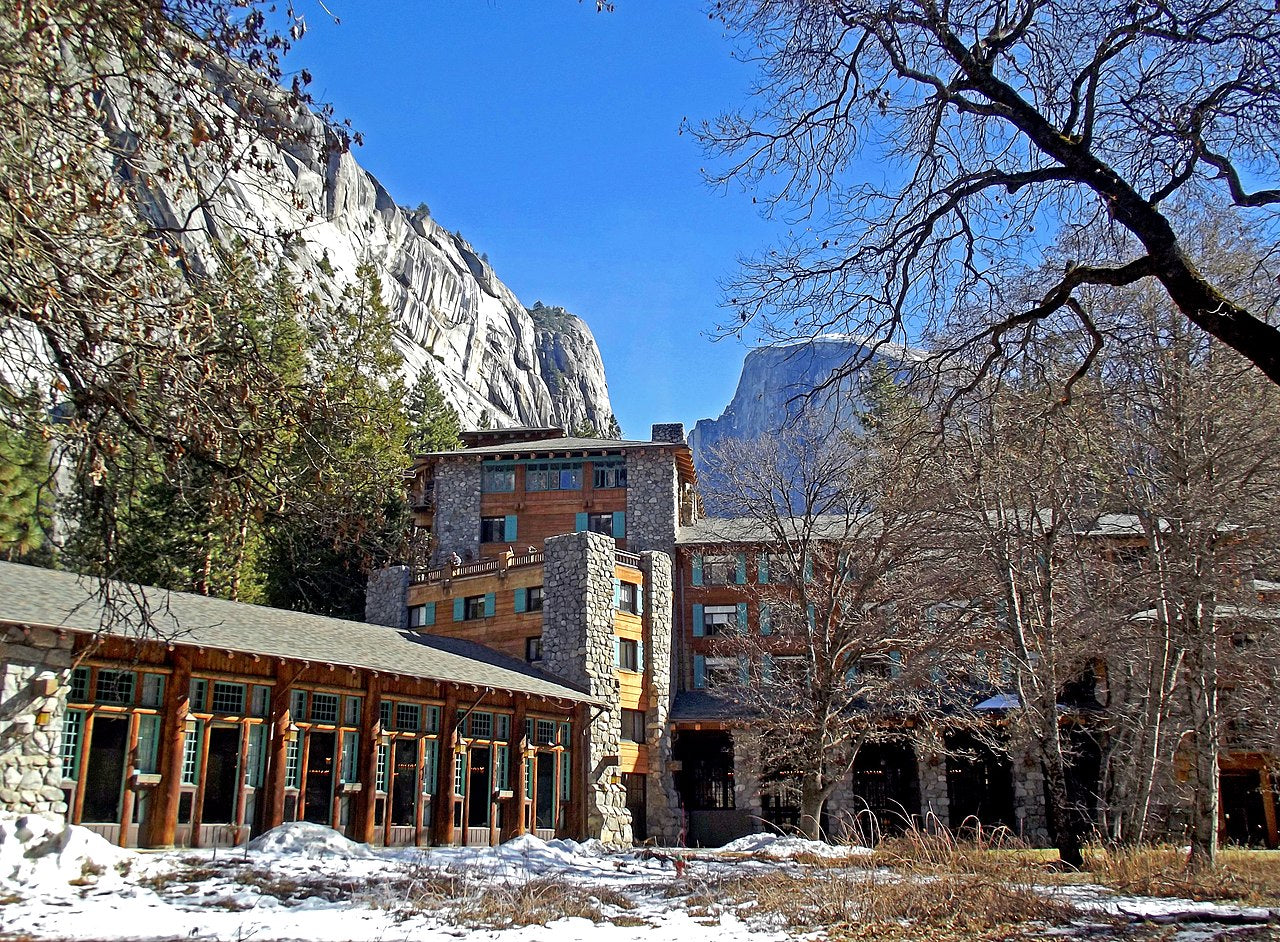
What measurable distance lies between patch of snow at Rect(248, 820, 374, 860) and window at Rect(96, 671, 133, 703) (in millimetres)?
3501

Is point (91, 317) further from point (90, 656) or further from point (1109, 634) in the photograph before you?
point (1109, 634)

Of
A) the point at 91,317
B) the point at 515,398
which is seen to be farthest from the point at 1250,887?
the point at 515,398

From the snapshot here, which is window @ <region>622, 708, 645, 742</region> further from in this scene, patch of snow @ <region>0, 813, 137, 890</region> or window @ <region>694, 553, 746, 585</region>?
patch of snow @ <region>0, 813, 137, 890</region>

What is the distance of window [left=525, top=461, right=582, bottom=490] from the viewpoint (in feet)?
133

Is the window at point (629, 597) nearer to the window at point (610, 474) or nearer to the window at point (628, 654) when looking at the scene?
Answer: the window at point (628, 654)

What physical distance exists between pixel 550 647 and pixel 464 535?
10383mm

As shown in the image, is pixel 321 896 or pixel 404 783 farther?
pixel 404 783

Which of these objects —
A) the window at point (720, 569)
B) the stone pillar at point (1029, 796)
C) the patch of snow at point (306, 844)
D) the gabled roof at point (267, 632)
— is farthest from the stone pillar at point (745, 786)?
the patch of snow at point (306, 844)

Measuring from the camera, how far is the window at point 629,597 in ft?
110

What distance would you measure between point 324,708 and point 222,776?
2.64 metres

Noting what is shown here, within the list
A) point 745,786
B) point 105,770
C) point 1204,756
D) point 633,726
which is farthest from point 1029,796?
point 105,770

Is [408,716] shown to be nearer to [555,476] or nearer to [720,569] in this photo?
[720,569]

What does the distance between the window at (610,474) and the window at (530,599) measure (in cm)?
816

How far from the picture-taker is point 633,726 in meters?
33.1
